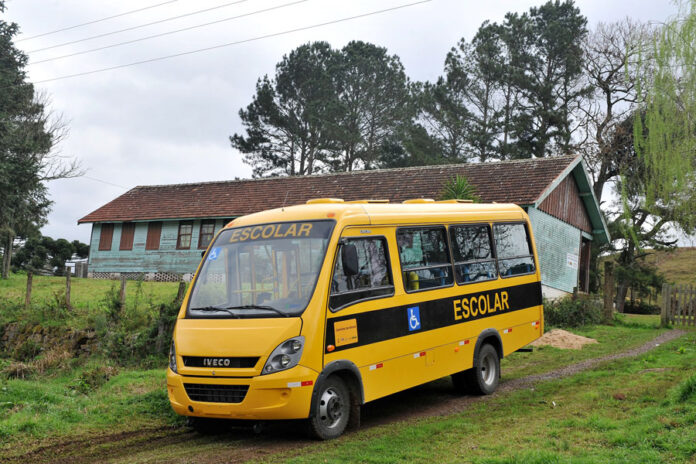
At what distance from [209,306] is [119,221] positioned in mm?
29548

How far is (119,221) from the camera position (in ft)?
118

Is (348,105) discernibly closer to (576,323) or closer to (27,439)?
(576,323)

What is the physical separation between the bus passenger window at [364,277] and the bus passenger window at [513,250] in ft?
10.7

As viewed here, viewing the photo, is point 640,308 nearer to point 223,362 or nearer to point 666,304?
point 666,304

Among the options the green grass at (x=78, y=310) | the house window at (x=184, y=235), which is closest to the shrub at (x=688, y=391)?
the green grass at (x=78, y=310)

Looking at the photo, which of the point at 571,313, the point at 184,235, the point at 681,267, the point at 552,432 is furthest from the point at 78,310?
the point at 681,267

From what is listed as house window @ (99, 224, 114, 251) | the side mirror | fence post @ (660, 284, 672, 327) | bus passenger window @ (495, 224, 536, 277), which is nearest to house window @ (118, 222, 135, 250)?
house window @ (99, 224, 114, 251)

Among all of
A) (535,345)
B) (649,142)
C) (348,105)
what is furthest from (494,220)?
(348,105)

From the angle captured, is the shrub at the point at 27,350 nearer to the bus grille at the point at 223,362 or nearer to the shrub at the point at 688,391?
the bus grille at the point at 223,362

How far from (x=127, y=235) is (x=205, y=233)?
18.0ft

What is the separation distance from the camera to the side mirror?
817 cm

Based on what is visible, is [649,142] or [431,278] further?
[649,142]

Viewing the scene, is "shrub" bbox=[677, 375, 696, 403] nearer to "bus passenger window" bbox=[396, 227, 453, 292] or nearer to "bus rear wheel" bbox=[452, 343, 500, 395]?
"bus rear wheel" bbox=[452, 343, 500, 395]

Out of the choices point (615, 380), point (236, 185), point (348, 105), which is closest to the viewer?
point (615, 380)
